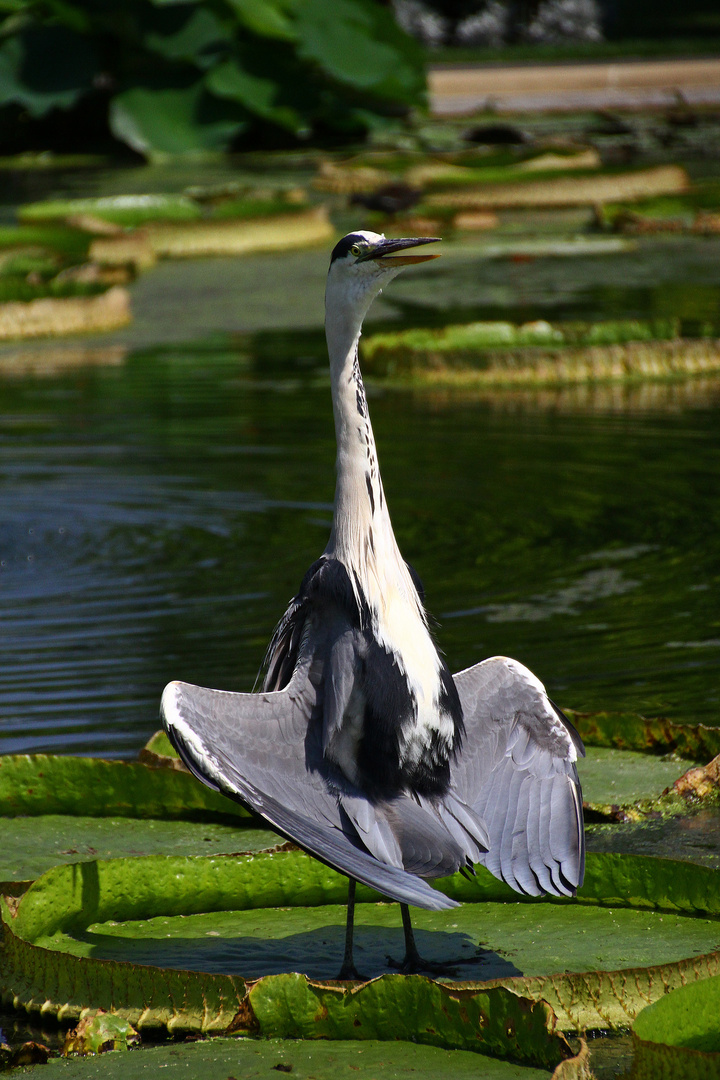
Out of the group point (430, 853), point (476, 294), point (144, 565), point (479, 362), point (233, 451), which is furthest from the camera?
point (476, 294)

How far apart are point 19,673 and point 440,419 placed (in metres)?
3.31

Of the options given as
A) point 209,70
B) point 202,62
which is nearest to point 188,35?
point 202,62

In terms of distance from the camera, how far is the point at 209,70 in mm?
15750

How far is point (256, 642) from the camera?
4004 millimetres

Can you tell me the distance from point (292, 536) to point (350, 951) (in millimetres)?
2766

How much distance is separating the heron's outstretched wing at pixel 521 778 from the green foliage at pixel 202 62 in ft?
44.7

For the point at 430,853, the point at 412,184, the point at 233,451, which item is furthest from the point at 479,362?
the point at 412,184

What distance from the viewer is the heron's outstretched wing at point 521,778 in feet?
7.25

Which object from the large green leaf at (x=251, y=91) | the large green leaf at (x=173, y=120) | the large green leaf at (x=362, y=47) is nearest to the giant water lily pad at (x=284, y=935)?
the large green leaf at (x=362, y=47)

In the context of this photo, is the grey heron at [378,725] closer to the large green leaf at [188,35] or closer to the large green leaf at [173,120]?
the large green leaf at [188,35]

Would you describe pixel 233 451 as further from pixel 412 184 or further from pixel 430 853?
pixel 412 184

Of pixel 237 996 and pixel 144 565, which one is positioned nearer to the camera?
pixel 237 996

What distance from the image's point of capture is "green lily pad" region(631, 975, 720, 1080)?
1.71m

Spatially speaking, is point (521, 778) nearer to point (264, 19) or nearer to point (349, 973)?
point (349, 973)
